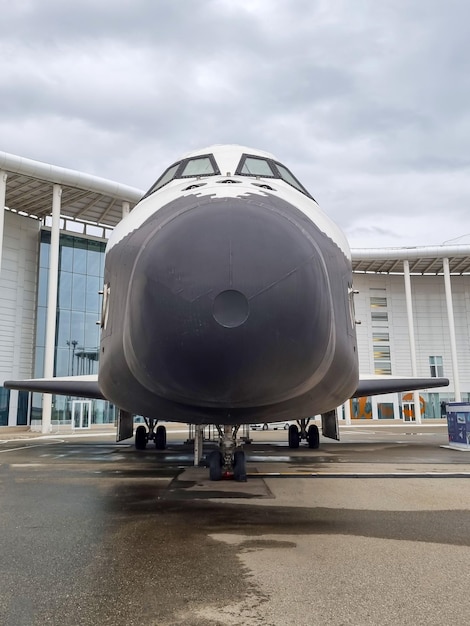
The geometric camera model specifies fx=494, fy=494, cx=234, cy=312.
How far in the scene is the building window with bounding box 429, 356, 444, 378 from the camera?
4478 centimetres

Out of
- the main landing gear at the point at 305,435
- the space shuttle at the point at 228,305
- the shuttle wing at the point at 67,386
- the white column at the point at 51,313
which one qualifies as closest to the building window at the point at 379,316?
the white column at the point at 51,313

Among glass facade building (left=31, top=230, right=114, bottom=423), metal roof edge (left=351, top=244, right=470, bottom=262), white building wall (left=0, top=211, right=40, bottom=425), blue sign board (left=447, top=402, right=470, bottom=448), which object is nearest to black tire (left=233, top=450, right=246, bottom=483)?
blue sign board (left=447, top=402, right=470, bottom=448)

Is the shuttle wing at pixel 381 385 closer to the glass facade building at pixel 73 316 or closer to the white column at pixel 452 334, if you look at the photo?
the glass facade building at pixel 73 316

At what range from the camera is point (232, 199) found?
11.5 feet

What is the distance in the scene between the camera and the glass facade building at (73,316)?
3142cm

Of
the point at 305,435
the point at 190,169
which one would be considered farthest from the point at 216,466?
the point at 305,435

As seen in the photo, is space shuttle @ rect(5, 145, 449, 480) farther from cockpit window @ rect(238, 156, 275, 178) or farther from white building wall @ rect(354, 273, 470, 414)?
white building wall @ rect(354, 273, 470, 414)

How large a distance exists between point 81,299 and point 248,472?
90.9ft

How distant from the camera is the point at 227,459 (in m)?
6.80

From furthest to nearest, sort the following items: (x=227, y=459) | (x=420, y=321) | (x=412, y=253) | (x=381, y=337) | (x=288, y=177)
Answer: (x=420, y=321), (x=381, y=337), (x=412, y=253), (x=227, y=459), (x=288, y=177)

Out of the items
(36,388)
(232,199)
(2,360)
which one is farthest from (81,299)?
(232,199)

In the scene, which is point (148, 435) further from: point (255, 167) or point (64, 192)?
point (64, 192)

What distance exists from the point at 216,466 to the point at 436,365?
140 feet

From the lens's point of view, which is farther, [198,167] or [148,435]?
[148,435]
